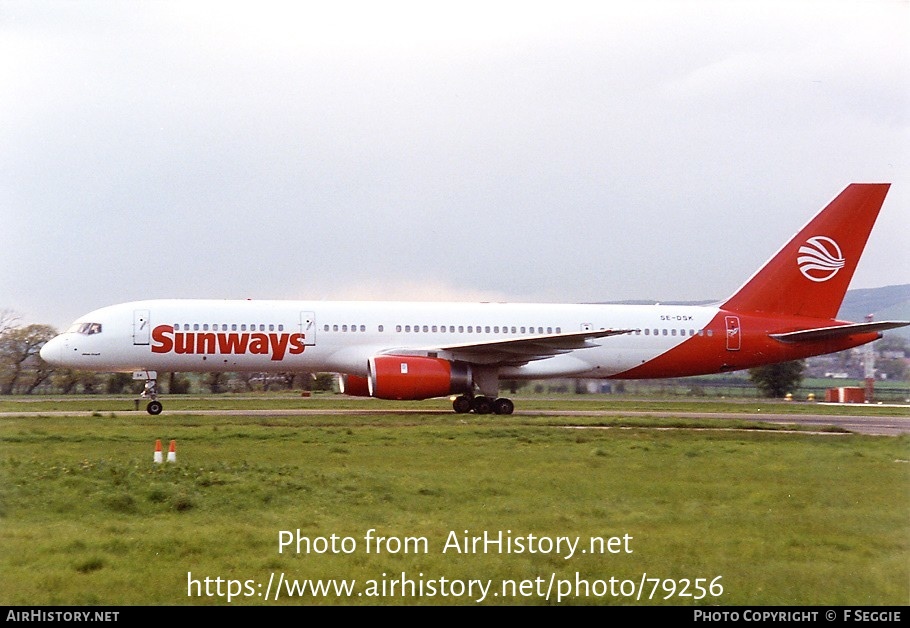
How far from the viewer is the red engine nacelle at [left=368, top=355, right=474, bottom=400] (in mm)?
27891

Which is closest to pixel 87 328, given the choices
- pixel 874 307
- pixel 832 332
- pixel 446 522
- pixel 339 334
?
pixel 339 334

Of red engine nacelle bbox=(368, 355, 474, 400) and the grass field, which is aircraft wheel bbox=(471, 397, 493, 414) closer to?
red engine nacelle bbox=(368, 355, 474, 400)

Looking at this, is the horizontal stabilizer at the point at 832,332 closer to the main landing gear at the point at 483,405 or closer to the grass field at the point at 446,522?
the main landing gear at the point at 483,405

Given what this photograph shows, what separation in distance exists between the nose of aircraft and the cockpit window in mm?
496

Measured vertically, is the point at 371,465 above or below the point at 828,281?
below

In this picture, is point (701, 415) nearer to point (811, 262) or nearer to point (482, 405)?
point (811, 262)

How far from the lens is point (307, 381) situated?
55.7 metres

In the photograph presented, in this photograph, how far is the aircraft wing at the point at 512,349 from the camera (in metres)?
28.9

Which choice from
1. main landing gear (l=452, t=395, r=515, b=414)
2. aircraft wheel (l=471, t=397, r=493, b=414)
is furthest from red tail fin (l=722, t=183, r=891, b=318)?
aircraft wheel (l=471, t=397, r=493, b=414)

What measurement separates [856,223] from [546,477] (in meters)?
23.7
